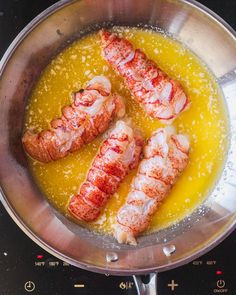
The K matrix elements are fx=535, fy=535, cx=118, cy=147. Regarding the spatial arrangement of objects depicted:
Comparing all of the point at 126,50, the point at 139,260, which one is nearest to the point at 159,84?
the point at 126,50

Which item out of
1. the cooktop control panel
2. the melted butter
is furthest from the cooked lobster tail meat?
the cooktop control panel

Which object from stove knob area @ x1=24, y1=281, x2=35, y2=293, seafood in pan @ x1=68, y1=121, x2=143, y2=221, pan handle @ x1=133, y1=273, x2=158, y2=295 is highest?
seafood in pan @ x1=68, y1=121, x2=143, y2=221

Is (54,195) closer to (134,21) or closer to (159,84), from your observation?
(159,84)

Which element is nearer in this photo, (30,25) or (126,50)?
(30,25)

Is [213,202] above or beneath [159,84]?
beneath

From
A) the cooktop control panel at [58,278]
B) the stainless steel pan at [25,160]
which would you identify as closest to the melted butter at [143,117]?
the stainless steel pan at [25,160]

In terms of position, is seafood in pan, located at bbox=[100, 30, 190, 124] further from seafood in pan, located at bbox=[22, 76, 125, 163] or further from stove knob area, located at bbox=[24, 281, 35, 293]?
stove knob area, located at bbox=[24, 281, 35, 293]

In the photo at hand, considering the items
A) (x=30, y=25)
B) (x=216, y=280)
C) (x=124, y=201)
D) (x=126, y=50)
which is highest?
(x=30, y=25)
